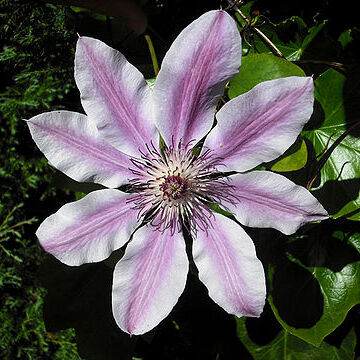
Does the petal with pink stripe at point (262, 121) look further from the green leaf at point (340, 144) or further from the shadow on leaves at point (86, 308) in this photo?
the shadow on leaves at point (86, 308)

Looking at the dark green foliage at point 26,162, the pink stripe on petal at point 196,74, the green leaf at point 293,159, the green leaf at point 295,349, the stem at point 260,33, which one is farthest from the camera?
the green leaf at point 295,349

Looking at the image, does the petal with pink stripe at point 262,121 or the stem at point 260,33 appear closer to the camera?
the petal with pink stripe at point 262,121

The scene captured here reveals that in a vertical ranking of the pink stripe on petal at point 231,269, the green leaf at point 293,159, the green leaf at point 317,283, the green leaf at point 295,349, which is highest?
the green leaf at point 293,159

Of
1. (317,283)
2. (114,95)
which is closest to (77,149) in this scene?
(114,95)

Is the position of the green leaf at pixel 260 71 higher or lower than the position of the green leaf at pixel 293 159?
higher

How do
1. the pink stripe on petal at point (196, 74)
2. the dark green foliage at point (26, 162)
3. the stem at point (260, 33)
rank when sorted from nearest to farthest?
the pink stripe on petal at point (196, 74), the stem at point (260, 33), the dark green foliage at point (26, 162)

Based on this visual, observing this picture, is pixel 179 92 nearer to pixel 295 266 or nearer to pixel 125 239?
pixel 125 239

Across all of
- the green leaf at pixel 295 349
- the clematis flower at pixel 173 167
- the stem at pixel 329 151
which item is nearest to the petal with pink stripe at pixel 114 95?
the clematis flower at pixel 173 167
